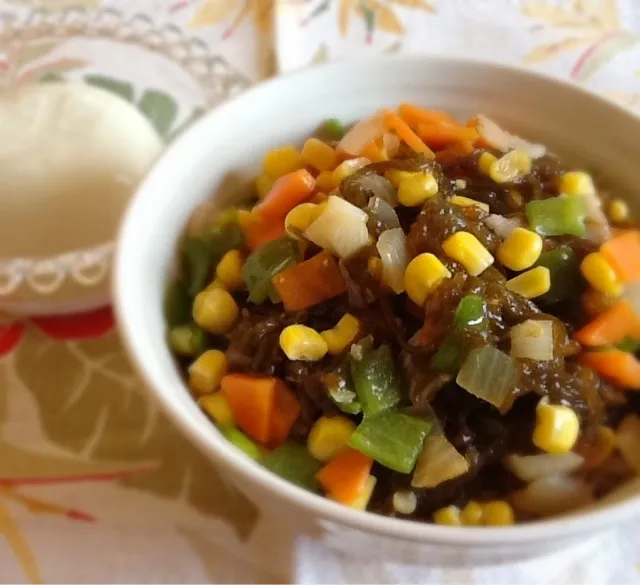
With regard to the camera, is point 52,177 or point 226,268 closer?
point 226,268

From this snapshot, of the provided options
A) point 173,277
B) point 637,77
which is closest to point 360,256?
A: point 173,277

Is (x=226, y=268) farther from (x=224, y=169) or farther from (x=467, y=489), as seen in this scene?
(x=467, y=489)

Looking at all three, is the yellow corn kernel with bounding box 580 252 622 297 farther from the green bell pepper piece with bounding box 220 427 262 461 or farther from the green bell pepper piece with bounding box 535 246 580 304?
the green bell pepper piece with bounding box 220 427 262 461

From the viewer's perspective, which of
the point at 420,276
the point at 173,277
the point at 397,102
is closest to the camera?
the point at 420,276

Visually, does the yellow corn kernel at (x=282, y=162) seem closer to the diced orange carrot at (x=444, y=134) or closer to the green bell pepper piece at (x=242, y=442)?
the diced orange carrot at (x=444, y=134)

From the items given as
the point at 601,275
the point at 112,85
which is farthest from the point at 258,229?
the point at 112,85

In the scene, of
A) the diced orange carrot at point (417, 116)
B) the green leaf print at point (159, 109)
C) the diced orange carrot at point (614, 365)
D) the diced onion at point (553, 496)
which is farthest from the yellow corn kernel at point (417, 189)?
the green leaf print at point (159, 109)

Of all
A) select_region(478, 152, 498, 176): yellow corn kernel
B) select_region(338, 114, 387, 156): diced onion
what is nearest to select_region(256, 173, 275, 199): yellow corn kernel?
select_region(338, 114, 387, 156): diced onion
